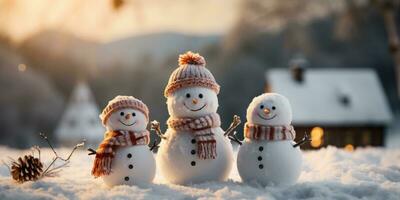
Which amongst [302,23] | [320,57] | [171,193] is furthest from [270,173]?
[320,57]

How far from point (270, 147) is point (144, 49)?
1300 cm

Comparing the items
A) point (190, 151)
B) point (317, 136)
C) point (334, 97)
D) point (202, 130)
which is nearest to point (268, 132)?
point (202, 130)

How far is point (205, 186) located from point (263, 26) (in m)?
8.19

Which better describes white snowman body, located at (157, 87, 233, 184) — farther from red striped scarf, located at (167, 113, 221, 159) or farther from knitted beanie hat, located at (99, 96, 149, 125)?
knitted beanie hat, located at (99, 96, 149, 125)

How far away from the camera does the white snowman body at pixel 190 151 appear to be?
434 cm

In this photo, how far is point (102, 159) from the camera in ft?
14.0

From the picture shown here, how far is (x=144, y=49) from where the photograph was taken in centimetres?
1698

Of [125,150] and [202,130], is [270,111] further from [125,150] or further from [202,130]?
[125,150]

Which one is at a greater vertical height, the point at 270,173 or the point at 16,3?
the point at 16,3

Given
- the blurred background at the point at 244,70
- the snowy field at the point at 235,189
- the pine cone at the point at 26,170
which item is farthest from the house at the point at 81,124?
the pine cone at the point at 26,170

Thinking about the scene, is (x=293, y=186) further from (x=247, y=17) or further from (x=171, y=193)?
(x=247, y=17)

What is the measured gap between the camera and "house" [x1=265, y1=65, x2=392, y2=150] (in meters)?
11.1

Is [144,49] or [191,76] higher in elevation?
[144,49]

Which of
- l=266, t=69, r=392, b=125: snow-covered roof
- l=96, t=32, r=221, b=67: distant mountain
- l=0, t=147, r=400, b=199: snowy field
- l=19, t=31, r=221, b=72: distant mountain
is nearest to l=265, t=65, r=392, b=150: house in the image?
l=266, t=69, r=392, b=125: snow-covered roof
